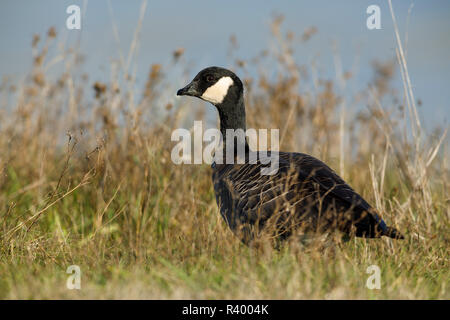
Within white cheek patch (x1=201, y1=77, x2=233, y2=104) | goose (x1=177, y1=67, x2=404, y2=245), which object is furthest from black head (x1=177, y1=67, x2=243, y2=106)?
goose (x1=177, y1=67, x2=404, y2=245)

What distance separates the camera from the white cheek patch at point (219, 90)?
6184 millimetres

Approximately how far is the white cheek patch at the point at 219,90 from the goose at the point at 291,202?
0.91 meters

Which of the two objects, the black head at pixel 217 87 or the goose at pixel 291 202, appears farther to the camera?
the black head at pixel 217 87

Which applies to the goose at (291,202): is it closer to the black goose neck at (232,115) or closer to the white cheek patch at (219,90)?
the black goose neck at (232,115)

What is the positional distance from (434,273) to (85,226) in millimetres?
4150

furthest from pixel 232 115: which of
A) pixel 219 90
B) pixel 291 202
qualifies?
pixel 291 202

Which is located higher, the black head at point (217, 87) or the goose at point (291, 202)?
the black head at point (217, 87)

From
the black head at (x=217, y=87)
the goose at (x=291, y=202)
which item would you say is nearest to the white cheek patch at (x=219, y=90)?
the black head at (x=217, y=87)

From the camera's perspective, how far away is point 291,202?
470cm

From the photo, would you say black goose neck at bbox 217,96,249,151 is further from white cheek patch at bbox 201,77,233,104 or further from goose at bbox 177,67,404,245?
goose at bbox 177,67,404,245

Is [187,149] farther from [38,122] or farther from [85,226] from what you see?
[38,122]

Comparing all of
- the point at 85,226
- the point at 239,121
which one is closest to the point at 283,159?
the point at 239,121

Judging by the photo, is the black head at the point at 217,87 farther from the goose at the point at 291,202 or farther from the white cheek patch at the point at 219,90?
the goose at the point at 291,202

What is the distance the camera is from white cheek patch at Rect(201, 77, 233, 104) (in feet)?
20.3
